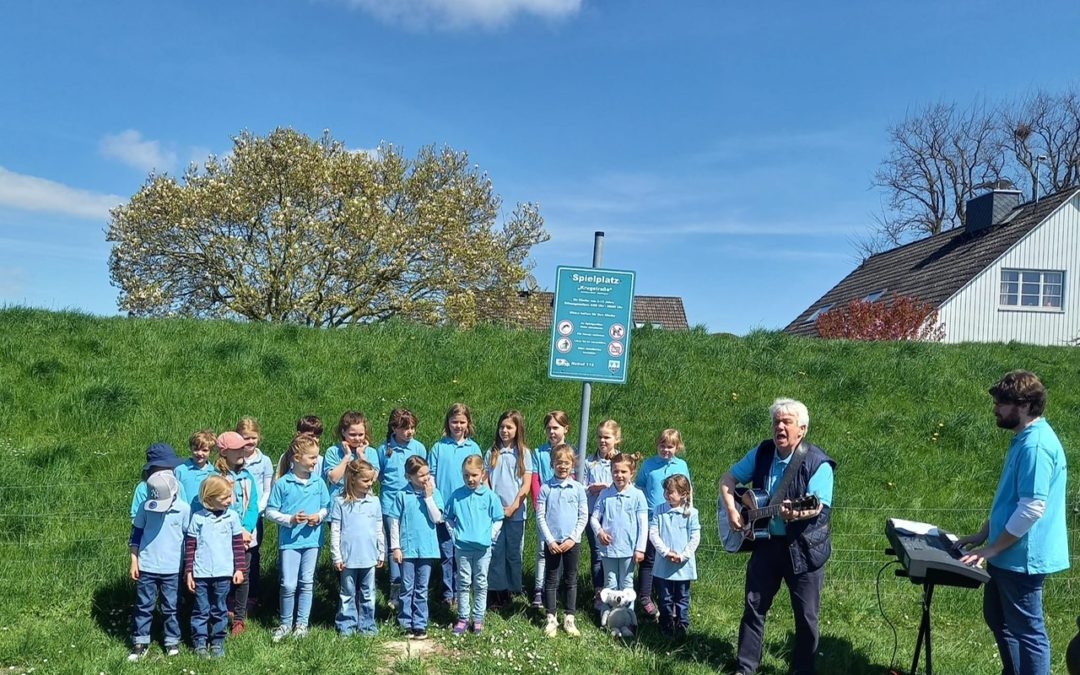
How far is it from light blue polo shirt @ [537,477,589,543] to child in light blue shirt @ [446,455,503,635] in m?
0.41

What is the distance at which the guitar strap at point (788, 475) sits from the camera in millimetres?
4938

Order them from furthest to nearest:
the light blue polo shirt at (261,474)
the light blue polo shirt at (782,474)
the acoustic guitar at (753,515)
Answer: the light blue polo shirt at (261,474), the light blue polo shirt at (782,474), the acoustic guitar at (753,515)

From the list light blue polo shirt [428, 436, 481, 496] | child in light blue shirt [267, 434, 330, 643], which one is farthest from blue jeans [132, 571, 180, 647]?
light blue polo shirt [428, 436, 481, 496]

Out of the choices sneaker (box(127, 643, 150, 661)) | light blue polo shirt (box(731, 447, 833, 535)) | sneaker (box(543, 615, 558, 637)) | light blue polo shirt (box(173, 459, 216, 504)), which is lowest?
sneaker (box(127, 643, 150, 661))

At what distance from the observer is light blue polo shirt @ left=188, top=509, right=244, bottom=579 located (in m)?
5.27

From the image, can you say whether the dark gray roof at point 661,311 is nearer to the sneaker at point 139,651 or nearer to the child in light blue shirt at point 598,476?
the child in light blue shirt at point 598,476

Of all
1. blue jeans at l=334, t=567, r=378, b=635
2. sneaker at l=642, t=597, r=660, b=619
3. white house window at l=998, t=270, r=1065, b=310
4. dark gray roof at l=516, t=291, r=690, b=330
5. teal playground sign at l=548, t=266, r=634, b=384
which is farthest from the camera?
dark gray roof at l=516, t=291, r=690, b=330

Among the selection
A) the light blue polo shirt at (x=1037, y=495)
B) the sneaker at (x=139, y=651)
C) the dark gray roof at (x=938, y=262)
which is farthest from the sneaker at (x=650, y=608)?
the dark gray roof at (x=938, y=262)

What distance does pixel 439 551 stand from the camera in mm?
5883

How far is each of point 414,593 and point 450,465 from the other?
1104 millimetres

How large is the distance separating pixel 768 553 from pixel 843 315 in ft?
58.4

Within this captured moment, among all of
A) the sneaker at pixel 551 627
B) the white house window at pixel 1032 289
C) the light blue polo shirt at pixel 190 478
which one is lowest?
the sneaker at pixel 551 627

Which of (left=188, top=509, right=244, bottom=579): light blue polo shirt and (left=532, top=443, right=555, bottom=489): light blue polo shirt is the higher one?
(left=532, top=443, right=555, bottom=489): light blue polo shirt

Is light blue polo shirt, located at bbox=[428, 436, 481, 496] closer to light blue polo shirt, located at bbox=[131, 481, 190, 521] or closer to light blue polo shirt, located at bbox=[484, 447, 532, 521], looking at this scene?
light blue polo shirt, located at bbox=[484, 447, 532, 521]
